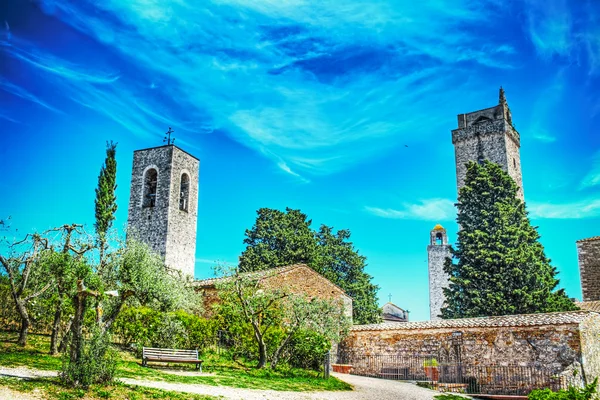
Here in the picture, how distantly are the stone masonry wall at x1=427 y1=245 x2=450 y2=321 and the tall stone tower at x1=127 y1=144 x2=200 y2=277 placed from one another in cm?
2574

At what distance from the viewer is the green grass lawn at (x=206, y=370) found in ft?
45.8

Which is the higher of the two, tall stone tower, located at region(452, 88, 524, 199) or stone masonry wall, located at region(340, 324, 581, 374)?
tall stone tower, located at region(452, 88, 524, 199)

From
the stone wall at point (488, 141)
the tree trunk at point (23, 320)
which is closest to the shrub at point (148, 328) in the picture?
the tree trunk at point (23, 320)

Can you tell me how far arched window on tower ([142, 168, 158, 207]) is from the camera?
111 ft

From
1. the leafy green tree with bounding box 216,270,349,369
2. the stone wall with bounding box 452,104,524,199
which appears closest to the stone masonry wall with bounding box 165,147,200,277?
the leafy green tree with bounding box 216,270,349,369

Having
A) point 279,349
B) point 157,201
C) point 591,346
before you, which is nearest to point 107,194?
point 157,201

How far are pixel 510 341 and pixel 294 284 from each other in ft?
33.6

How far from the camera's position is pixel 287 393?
14.5 m

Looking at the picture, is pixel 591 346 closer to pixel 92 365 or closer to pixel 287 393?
pixel 287 393

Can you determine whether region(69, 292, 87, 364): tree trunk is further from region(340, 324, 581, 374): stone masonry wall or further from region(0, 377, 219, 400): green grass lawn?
region(340, 324, 581, 374): stone masonry wall

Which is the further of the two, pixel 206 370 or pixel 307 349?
pixel 307 349

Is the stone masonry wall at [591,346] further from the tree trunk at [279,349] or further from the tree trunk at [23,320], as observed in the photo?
the tree trunk at [23,320]

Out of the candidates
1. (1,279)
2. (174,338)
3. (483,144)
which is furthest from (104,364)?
(483,144)

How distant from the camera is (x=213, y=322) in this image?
851 inches
